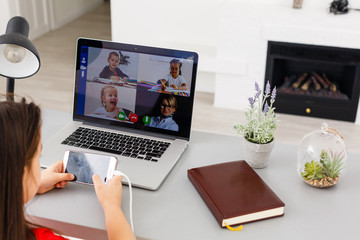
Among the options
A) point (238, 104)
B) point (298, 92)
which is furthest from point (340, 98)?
point (238, 104)

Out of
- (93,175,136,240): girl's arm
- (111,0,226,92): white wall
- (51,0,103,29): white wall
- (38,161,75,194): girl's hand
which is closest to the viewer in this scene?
(93,175,136,240): girl's arm

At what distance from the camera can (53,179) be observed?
4.03ft

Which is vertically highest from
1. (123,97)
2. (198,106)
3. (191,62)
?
(191,62)

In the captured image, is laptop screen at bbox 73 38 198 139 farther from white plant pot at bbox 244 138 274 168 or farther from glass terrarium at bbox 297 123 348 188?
glass terrarium at bbox 297 123 348 188

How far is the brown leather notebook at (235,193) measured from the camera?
1.14 metres

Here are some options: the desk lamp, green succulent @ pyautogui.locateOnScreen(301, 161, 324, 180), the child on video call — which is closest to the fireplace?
the child on video call

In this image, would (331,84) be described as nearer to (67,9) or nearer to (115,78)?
(115,78)

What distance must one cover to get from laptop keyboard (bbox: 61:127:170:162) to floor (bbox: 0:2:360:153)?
1.64 m

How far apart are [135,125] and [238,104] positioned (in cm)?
201

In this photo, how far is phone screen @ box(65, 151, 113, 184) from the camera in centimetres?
124

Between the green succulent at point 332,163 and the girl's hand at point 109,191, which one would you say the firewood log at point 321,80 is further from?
the girl's hand at point 109,191

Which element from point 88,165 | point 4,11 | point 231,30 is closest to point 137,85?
point 88,165

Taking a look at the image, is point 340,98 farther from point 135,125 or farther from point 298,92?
point 135,125

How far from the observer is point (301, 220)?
115cm
